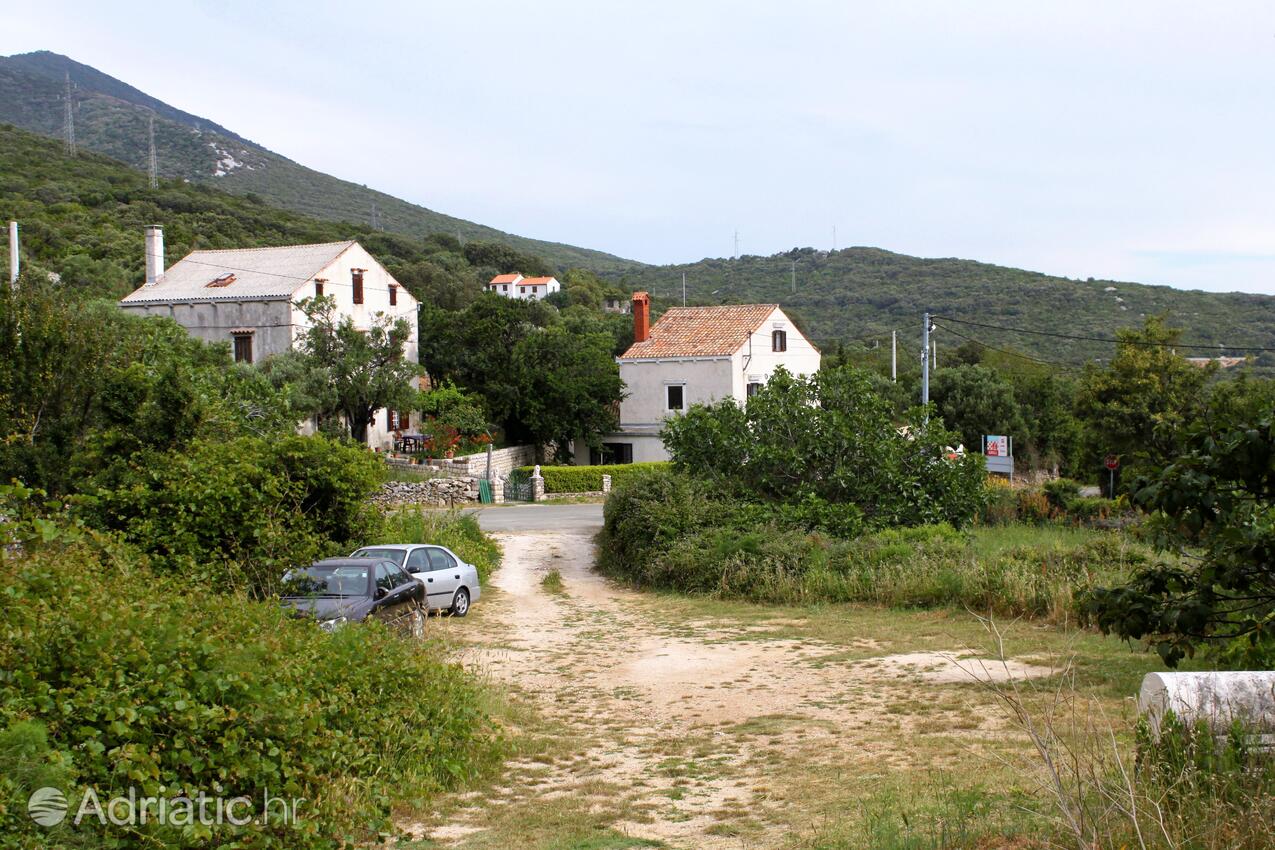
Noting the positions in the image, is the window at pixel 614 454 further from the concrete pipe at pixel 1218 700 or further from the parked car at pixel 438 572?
the concrete pipe at pixel 1218 700

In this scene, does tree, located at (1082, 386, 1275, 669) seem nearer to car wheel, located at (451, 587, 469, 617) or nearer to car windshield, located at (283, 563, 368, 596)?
car windshield, located at (283, 563, 368, 596)

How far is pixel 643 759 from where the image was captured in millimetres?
9305

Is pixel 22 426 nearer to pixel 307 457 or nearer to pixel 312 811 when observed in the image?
pixel 307 457

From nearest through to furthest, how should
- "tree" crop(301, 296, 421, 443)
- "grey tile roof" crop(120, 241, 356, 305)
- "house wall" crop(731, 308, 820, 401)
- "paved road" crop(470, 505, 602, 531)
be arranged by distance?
"paved road" crop(470, 505, 602, 531), "tree" crop(301, 296, 421, 443), "grey tile roof" crop(120, 241, 356, 305), "house wall" crop(731, 308, 820, 401)

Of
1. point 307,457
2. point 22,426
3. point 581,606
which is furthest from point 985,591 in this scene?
point 22,426

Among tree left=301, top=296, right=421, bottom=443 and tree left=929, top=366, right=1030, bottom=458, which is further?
tree left=929, top=366, right=1030, bottom=458

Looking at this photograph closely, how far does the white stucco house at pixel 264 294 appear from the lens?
44.7 m

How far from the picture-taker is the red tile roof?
49.8m

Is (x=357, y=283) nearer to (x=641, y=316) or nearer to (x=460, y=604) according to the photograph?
(x=641, y=316)

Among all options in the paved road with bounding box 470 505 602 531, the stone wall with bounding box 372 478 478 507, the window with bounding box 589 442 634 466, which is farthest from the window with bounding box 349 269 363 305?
the paved road with bounding box 470 505 602 531

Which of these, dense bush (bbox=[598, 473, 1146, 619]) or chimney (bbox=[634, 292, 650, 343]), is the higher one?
chimney (bbox=[634, 292, 650, 343])

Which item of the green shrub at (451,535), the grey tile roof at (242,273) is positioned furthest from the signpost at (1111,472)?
the grey tile roof at (242,273)

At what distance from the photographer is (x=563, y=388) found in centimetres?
4928

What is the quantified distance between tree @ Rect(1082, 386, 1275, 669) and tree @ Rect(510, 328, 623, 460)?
4333cm
